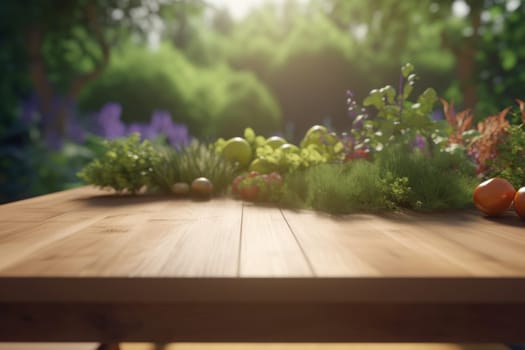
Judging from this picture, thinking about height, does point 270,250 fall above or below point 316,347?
above

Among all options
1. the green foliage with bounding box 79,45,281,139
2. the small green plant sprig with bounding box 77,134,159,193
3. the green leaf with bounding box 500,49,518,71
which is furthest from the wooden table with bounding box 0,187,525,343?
the green foliage with bounding box 79,45,281,139

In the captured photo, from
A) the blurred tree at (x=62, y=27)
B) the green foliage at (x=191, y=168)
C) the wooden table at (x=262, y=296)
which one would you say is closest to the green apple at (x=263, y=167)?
the green foliage at (x=191, y=168)

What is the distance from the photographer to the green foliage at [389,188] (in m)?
1.81

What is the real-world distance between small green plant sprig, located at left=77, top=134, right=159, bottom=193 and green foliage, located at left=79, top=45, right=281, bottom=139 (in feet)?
32.8

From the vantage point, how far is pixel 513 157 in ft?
6.48

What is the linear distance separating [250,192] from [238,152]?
2.04ft

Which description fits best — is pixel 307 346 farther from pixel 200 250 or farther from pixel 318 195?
pixel 200 250

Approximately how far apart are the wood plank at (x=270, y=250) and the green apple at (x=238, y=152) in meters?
1.06

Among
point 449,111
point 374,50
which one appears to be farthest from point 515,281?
point 374,50

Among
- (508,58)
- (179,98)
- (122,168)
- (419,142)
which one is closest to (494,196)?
(419,142)

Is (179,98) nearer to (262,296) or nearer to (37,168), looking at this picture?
(37,168)

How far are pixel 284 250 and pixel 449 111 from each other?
1662 mm

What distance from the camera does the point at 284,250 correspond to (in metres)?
1.16

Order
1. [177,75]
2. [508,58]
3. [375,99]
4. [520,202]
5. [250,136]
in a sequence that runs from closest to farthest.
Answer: [520,202] < [375,99] < [250,136] < [508,58] < [177,75]
